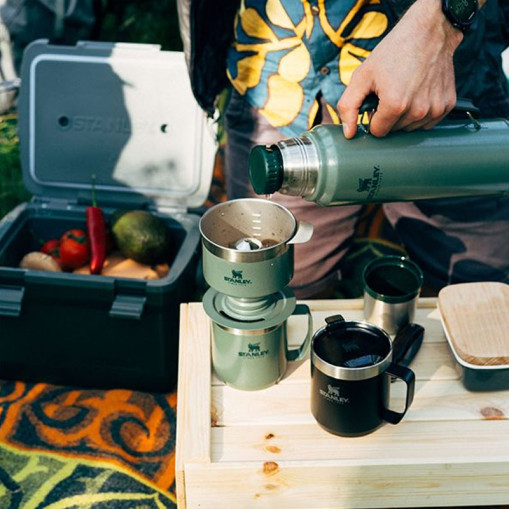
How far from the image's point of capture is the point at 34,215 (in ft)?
6.62

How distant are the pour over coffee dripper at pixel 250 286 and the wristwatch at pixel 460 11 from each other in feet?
1.42

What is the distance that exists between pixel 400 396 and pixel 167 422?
682 mm

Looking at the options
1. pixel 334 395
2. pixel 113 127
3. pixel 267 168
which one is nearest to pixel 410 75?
pixel 267 168

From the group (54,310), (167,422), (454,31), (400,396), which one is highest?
(454,31)

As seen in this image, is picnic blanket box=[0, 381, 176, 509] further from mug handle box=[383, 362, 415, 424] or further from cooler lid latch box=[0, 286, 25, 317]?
mug handle box=[383, 362, 415, 424]

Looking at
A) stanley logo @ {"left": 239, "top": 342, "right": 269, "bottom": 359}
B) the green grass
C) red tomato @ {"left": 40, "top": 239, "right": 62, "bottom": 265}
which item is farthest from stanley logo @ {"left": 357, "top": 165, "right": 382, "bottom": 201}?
the green grass

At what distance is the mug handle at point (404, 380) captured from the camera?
3.97ft

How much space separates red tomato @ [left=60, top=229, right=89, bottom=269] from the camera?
6.17 feet

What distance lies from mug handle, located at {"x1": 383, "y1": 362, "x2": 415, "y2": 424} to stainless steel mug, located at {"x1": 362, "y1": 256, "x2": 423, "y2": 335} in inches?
8.9

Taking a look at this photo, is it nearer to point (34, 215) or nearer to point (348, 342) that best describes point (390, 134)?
point (348, 342)

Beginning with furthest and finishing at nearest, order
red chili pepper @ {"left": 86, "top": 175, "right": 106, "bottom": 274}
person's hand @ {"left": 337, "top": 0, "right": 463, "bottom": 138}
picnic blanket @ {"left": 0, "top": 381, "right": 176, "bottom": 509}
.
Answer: red chili pepper @ {"left": 86, "top": 175, "right": 106, "bottom": 274} < picnic blanket @ {"left": 0, "top": 381, "right": 176, "bottom": 509} < person's hand @ {"left": 337, "top": 0, "right": 463, "bottom": 138}

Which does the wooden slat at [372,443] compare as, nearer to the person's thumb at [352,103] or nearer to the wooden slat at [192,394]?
the wooden slat at [192,394]

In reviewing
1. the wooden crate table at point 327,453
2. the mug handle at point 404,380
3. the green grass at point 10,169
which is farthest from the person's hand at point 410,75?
the green grass at point 10,169

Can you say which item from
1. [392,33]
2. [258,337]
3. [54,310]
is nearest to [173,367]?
[54,310]
